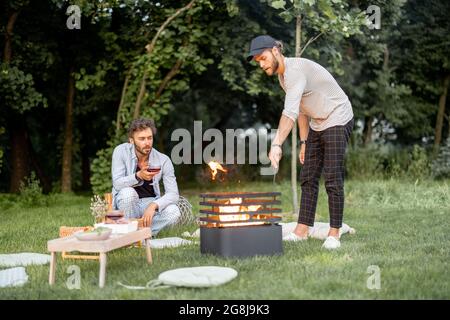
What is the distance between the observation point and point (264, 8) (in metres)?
9.86

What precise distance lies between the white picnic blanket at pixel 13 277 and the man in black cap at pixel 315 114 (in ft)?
6.62

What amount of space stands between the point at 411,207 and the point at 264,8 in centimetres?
397

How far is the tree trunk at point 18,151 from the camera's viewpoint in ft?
36.5

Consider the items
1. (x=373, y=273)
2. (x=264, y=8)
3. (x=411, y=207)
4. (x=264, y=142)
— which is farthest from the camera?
(x=264, y=142)

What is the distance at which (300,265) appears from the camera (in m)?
4.14

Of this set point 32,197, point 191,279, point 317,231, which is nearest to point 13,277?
point 191,279

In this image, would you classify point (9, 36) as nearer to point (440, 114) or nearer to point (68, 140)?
point (68, 140)

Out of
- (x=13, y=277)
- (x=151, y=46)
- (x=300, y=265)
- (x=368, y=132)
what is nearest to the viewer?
(x=13, y=277)

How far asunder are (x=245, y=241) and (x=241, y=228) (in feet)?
0.33

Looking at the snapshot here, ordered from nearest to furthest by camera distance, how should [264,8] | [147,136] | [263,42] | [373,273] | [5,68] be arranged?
1. [373,273]
2. [263,42]
3. [147,136]
4. [5,68]
5. [264,8]

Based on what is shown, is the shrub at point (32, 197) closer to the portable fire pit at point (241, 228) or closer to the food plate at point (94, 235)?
the portable fire pit at point (241, 228)
